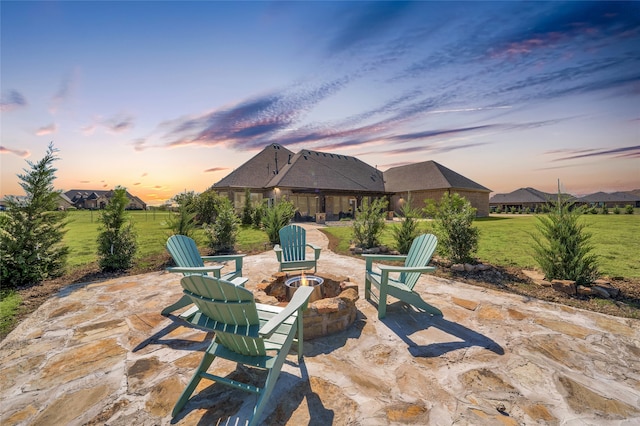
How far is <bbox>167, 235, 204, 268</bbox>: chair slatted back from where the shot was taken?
3.67 m

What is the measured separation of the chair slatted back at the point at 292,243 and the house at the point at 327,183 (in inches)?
545

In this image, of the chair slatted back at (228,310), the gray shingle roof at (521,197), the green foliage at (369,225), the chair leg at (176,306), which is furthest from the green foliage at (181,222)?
the gray shingle roof at (521,197)

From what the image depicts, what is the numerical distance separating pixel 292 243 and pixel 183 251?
205 centimetres

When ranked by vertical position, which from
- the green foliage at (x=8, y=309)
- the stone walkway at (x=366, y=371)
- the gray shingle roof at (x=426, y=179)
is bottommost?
the stone walkway at (x=366, y=371)

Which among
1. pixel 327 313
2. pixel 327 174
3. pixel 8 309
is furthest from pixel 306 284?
pixel 327 174

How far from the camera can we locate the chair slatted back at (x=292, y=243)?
507 cm

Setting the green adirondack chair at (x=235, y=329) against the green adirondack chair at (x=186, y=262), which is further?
the green adirondack chair at (x=186, y=262)

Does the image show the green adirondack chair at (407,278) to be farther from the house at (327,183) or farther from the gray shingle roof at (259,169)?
the gray shingle roof at (259,169)

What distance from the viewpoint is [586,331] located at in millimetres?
3104

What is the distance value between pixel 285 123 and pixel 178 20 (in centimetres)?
565

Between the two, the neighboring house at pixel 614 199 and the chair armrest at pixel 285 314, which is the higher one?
the neighboring house at pixel 614 199

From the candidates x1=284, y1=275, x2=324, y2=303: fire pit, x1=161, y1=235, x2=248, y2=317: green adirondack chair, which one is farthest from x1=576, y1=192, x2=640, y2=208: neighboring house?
x1=161, y1=235, x2=248, y2=317: green adirondack chair

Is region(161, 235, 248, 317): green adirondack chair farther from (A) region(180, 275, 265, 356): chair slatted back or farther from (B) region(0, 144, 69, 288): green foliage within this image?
(B) region(0, 144, 69, 288): green foliage

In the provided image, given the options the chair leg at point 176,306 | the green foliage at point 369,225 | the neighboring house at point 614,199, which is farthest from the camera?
the neighboring house at point 614,199
